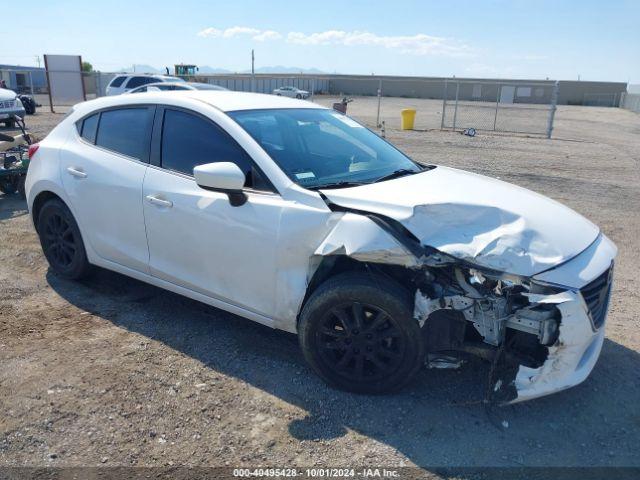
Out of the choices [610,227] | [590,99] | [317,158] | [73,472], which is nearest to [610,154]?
[610,227]

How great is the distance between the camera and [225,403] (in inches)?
127

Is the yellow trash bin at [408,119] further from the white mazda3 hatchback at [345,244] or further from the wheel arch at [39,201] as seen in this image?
the wheel arch at [39,201]

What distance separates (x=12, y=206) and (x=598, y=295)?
300 inches

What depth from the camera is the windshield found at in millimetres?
3566

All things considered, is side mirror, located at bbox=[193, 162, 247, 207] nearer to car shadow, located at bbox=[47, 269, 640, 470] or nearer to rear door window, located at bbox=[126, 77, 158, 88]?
car shadow, located at bbox=[47, 269, 640, 470]

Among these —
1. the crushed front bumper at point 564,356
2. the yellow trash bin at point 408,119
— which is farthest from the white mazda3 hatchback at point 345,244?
the yellow trash bin at point 408,119

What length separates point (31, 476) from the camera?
A: 2.63m

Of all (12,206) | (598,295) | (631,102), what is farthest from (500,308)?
(631,102)

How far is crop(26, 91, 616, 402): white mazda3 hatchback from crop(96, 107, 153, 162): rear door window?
0.05 feet

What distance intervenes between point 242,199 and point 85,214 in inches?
67.7

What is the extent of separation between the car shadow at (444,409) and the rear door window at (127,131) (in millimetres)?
1344

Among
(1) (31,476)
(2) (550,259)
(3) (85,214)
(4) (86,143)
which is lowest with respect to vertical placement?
(1) (31,476)

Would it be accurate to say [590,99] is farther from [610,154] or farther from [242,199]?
[242,199]

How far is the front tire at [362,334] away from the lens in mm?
3045
